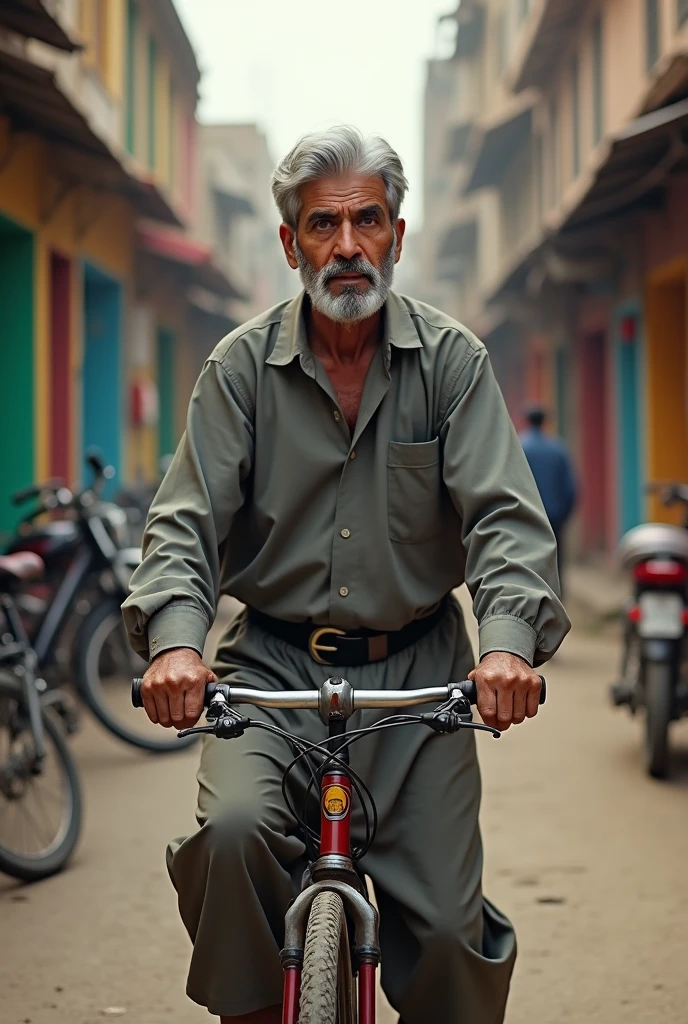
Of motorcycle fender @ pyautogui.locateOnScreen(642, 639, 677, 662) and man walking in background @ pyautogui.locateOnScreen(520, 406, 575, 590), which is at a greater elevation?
man walking in background @ pyautogui.locateOnScreen(520, 406, 575, 590)

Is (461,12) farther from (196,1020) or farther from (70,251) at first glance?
(196,1020)

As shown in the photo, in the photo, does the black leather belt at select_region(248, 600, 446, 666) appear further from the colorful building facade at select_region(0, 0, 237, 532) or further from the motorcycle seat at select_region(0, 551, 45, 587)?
the colorful building facade at select_region(0, 0, 237, 532)

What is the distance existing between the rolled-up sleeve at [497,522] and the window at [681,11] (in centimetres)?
971

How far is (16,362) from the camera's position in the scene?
462 inches

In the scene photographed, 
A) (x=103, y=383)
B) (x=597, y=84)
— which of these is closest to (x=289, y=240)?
(x=103, y=383)

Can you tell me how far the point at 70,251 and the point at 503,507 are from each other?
1077 centimetres

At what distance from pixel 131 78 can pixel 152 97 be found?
69.0 inches

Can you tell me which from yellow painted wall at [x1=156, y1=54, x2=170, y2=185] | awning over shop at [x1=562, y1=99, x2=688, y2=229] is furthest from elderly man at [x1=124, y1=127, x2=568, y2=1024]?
yellow painted wall at [x1=156, y1=54, x2=170, y2=185]

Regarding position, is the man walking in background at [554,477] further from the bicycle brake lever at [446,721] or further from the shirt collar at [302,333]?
the bicycle brake lever at [446,721]

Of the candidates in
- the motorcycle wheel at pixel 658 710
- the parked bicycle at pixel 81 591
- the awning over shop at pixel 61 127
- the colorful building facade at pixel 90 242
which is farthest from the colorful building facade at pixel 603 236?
the parked bicycle at pixel 81 591

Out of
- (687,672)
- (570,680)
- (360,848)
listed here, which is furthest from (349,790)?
(570,680)

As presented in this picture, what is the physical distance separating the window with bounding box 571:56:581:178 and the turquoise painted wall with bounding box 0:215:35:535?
32.1ft

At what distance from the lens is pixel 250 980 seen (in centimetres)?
274

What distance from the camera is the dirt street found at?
161 inches
